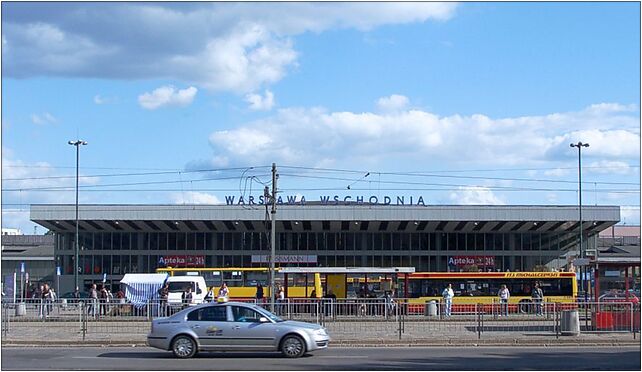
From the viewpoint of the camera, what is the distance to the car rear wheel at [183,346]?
22.9m

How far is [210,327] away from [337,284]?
28.2 metres

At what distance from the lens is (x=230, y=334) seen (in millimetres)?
23031

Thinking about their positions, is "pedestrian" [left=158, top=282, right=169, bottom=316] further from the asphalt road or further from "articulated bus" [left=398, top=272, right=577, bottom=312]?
"articulated bus" [left=398, top=272, right=577, bottom=312]

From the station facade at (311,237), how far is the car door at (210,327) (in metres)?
51.6

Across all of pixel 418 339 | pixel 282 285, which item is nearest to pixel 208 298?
pixel 282 285

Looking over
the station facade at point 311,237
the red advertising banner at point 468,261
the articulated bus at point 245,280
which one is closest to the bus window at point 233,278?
the articulated bus at point 245,280

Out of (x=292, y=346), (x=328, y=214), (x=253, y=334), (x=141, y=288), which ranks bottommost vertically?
(x=292, y=346)

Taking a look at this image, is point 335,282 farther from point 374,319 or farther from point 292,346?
point 292,346

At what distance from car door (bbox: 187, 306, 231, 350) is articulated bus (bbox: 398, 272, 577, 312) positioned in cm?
2713

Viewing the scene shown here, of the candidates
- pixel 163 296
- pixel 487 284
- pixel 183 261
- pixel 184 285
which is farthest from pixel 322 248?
pixel 163 296

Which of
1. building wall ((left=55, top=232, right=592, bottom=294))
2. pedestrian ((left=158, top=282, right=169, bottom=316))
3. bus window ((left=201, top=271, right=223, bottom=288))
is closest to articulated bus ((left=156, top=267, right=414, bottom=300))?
bus window ((left=201, top=271, right=223, bottom=288))

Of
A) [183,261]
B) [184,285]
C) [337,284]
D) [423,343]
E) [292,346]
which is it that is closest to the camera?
[292,346]

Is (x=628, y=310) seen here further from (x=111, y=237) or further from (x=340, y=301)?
(x=111, y=237)

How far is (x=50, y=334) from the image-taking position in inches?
1222
